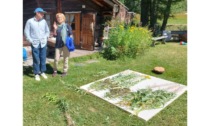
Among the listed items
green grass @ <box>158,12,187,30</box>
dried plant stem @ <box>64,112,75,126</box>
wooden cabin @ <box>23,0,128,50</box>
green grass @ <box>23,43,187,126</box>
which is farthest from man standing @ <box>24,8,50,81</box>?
green grass @ <box>158,12,187,30</box>

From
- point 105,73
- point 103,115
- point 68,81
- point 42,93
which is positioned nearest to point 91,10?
point 105,73

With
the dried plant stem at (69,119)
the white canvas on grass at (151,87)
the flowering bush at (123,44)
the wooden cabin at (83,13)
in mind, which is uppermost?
the wooden cabin at (83,13)

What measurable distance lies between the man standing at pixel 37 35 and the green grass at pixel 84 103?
0.53 metres

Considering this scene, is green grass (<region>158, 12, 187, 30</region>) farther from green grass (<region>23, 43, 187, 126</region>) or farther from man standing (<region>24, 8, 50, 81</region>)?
man standing (<region>24, 8, 50, 81</region>)

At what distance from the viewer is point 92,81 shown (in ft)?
19.8

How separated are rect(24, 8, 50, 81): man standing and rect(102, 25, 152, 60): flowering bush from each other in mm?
3398

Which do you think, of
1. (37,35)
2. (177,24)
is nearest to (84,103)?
(37,35)

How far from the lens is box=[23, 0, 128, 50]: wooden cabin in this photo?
31.7ft

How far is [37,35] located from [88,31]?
4784mm

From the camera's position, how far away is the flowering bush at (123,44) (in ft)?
28.5

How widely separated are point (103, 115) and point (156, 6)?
1484 cm

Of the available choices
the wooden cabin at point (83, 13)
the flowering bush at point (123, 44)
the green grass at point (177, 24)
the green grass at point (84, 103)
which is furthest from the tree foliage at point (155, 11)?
the green grass at point (84, 103)

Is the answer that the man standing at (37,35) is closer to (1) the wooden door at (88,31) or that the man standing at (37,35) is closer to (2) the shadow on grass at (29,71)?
(2) the shadow on grass at (29,71)

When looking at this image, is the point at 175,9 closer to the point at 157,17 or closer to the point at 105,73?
the point at 157,17
